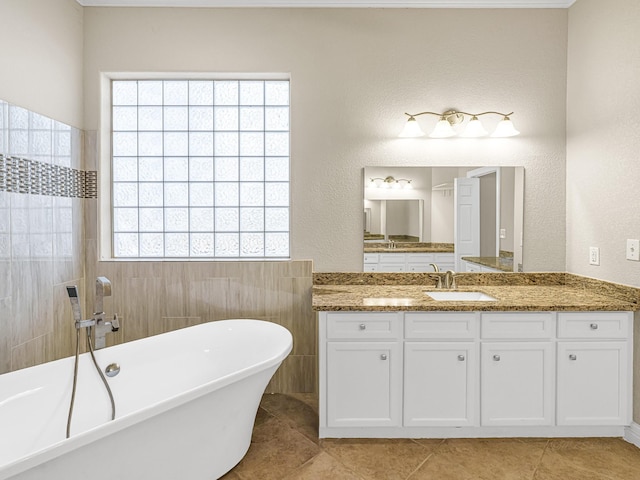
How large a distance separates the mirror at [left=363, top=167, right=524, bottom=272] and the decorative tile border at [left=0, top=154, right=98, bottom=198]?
198 cm

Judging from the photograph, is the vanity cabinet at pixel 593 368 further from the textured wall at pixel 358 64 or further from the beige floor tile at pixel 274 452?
the beige floor tile at pixel 274 452

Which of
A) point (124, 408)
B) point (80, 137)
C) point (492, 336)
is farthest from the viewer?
point (80, 137)

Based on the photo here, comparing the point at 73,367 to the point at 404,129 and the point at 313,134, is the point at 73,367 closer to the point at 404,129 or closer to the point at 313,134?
the point at 313,134

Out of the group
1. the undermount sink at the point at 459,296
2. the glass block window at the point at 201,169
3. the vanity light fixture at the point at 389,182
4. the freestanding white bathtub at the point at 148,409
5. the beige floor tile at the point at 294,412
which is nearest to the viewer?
the freestanding white bathtub at the point at 148,409

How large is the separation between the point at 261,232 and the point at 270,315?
24.8 inches

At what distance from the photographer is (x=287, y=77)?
286 cm

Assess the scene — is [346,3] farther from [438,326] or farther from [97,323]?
[97,323]

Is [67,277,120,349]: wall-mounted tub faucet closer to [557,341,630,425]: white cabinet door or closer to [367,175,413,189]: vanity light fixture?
[367,175,413,189]: vanity light fixture

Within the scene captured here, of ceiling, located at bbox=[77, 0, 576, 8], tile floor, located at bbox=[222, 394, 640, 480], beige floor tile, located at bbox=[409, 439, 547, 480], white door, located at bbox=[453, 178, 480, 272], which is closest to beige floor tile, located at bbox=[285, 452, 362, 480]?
tile floor, located at bbox=[222, 394, 640, 480]

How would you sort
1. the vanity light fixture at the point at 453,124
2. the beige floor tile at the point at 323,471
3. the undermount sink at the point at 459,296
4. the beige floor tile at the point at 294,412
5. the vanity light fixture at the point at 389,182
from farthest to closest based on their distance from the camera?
1. the vanity light fixture at the point at 389,182
2. the vanity light fixture at the point at 453,124
3. the undermount sink at the point at 459,296
4. the beige floor tile at the point at 294,412
5. the beige floor tile at the point at 323,471

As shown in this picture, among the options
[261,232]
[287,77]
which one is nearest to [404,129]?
[287,77]

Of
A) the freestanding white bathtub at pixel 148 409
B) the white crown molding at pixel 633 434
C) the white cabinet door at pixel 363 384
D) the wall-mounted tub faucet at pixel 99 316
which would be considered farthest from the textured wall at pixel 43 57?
the white crown molding at pixel 633 434

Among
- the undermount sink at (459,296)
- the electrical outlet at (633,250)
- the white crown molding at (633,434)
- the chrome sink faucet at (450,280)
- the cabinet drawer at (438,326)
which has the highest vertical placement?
the electrical outlet at (633,250)

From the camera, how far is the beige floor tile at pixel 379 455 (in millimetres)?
1985
